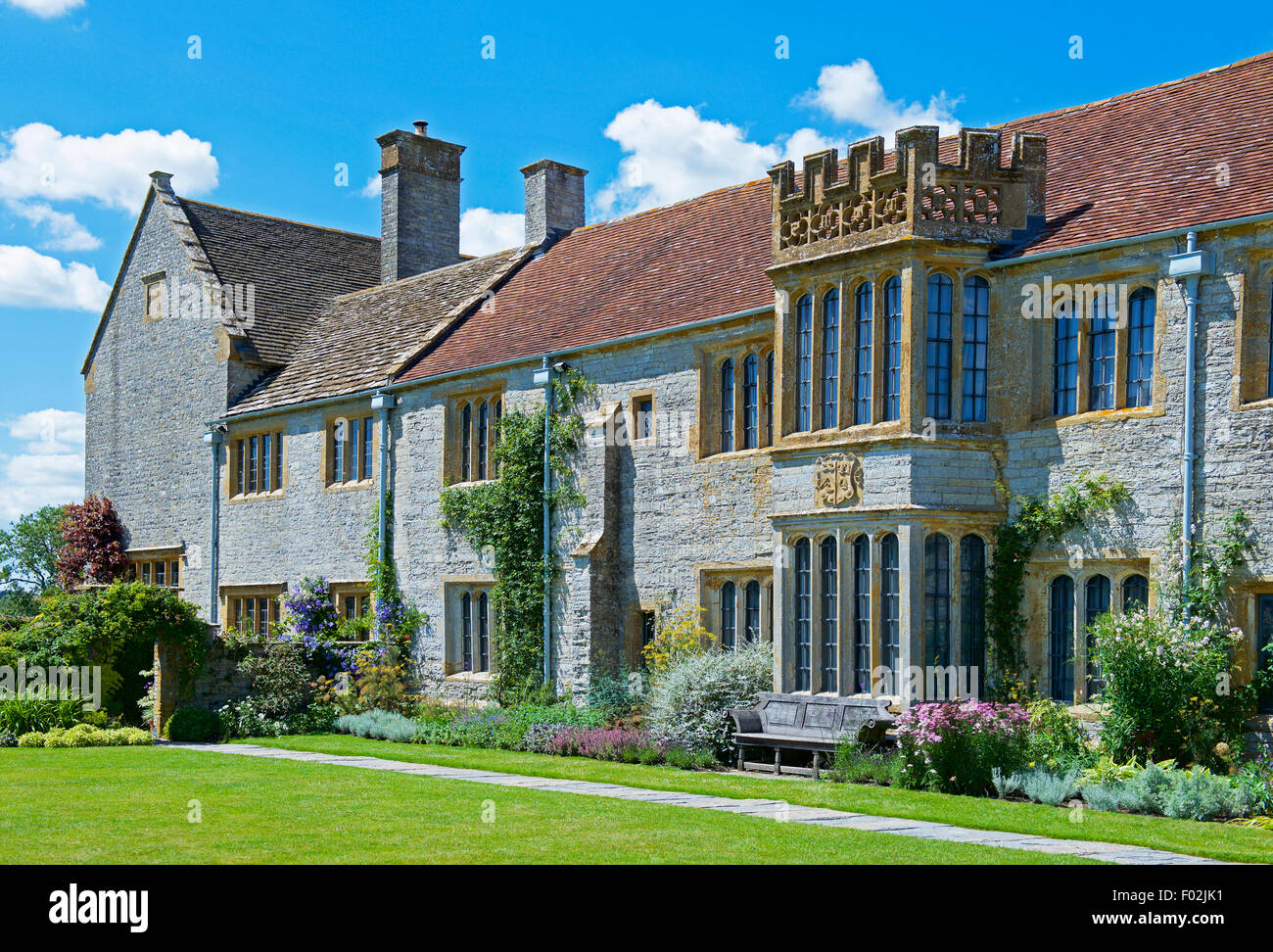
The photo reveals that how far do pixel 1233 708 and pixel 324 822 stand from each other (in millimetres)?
8824

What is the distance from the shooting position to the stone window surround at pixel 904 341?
15.9m

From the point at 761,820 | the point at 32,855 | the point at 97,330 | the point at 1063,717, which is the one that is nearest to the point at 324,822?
the point at 32,855

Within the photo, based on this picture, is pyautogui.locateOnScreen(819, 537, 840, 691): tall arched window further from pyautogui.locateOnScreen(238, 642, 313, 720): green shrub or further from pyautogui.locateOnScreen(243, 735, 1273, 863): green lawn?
pyautogui.locateOnScreen(238, 642, 313, 720): green shrub

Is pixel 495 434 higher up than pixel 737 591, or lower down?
higher up

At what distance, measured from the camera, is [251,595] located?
1120 inches

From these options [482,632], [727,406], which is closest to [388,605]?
[482,632]

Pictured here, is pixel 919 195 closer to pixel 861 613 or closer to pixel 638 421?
pixel 861 613

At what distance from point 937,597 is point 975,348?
9.77 ft

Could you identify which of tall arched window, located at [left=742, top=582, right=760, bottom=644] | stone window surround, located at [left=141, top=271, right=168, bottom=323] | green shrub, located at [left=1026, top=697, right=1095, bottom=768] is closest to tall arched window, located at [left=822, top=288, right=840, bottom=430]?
tall arched window, located at [left=742, top=582, right=760, bottom=644]

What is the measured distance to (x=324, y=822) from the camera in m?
11.8

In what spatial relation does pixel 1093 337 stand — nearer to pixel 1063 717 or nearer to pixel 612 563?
pixel 1063 717

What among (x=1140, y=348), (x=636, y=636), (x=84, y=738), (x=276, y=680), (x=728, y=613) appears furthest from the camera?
(x=276, y=680)

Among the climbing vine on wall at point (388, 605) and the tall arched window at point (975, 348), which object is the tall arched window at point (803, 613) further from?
the climbing vine on wall at point (388, 605)

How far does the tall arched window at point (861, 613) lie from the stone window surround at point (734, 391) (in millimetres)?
2455
